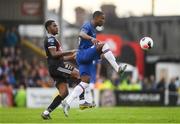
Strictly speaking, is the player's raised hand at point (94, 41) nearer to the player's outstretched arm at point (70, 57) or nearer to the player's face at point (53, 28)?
the player's face at point (53, 28)

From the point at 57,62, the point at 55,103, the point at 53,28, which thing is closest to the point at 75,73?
the point at 57,62

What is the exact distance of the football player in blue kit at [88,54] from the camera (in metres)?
17.7

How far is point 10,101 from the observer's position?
34219mm

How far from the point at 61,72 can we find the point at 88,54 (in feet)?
2.55

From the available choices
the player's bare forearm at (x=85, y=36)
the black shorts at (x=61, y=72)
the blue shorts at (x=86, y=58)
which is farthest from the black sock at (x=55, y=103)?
the player's bare forearm at (x=85, y=36)

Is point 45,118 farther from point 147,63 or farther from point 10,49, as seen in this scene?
point 147,63

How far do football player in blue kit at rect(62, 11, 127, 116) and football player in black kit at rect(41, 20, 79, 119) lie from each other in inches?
8.2

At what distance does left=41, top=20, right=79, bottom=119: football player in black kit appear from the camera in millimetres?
17875

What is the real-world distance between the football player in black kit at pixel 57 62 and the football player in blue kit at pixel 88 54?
0.21 meters

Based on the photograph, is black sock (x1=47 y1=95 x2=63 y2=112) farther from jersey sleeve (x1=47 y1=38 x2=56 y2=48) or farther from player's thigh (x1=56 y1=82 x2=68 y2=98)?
jersey sleeve (x1=47 y1=38 x2=56 y2=48)

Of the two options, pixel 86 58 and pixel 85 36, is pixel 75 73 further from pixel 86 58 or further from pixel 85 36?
pixel 85 36

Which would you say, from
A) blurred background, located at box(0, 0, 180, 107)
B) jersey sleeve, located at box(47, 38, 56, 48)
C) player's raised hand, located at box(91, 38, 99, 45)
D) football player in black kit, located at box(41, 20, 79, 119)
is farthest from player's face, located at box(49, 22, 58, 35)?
blurred background, located at box(0, 0, 180, 107)

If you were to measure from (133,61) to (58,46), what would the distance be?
25.9m

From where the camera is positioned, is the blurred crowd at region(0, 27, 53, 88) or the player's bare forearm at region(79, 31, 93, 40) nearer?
the player's bare forearm at region(79, 31, 93, 40)
